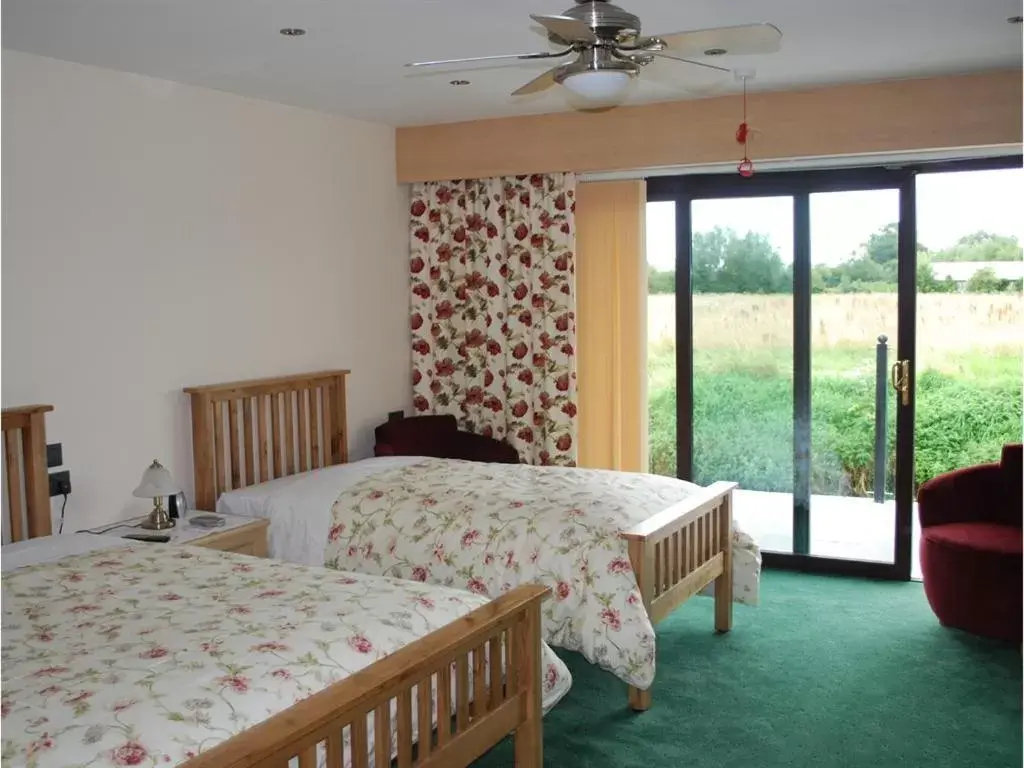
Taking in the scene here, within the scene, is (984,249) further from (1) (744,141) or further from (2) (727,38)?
(2) (727,38)

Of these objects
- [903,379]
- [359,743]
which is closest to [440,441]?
[903,379]

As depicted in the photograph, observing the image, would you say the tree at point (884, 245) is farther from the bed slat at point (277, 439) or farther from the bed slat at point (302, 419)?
the bed slat at point (277, 439)

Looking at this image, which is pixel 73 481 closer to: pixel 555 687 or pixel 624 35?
pixel 555 687

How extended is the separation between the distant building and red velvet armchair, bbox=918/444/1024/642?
2.74 feet

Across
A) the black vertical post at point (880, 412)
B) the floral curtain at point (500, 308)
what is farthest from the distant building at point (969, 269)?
the floral curtain at point (500, 308)

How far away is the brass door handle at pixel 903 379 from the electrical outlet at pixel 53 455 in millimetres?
3775

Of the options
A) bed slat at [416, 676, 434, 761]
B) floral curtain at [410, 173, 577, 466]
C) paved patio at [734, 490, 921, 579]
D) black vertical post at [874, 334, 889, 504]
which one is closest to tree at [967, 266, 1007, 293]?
black vertical post at [874, 334, 889, 504]

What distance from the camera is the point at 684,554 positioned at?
3.98 m

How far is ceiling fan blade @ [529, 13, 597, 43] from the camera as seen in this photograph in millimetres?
2496

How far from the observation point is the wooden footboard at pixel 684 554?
359 centimetres

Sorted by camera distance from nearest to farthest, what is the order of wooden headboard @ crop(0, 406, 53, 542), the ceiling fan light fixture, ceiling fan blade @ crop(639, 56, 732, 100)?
the ceiling fan light fixture → wooden headboard @ crop(0, 406, 53, 542) → ceiling fan blade @ crop(639, 56, 732, 100)

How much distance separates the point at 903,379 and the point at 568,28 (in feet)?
10.3

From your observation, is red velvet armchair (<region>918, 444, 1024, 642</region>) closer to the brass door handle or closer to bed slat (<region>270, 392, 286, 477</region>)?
the brass door handle

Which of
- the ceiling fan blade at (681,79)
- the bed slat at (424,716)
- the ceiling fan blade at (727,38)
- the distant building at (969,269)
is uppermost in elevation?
the ceiling fan blade at (681,79)
